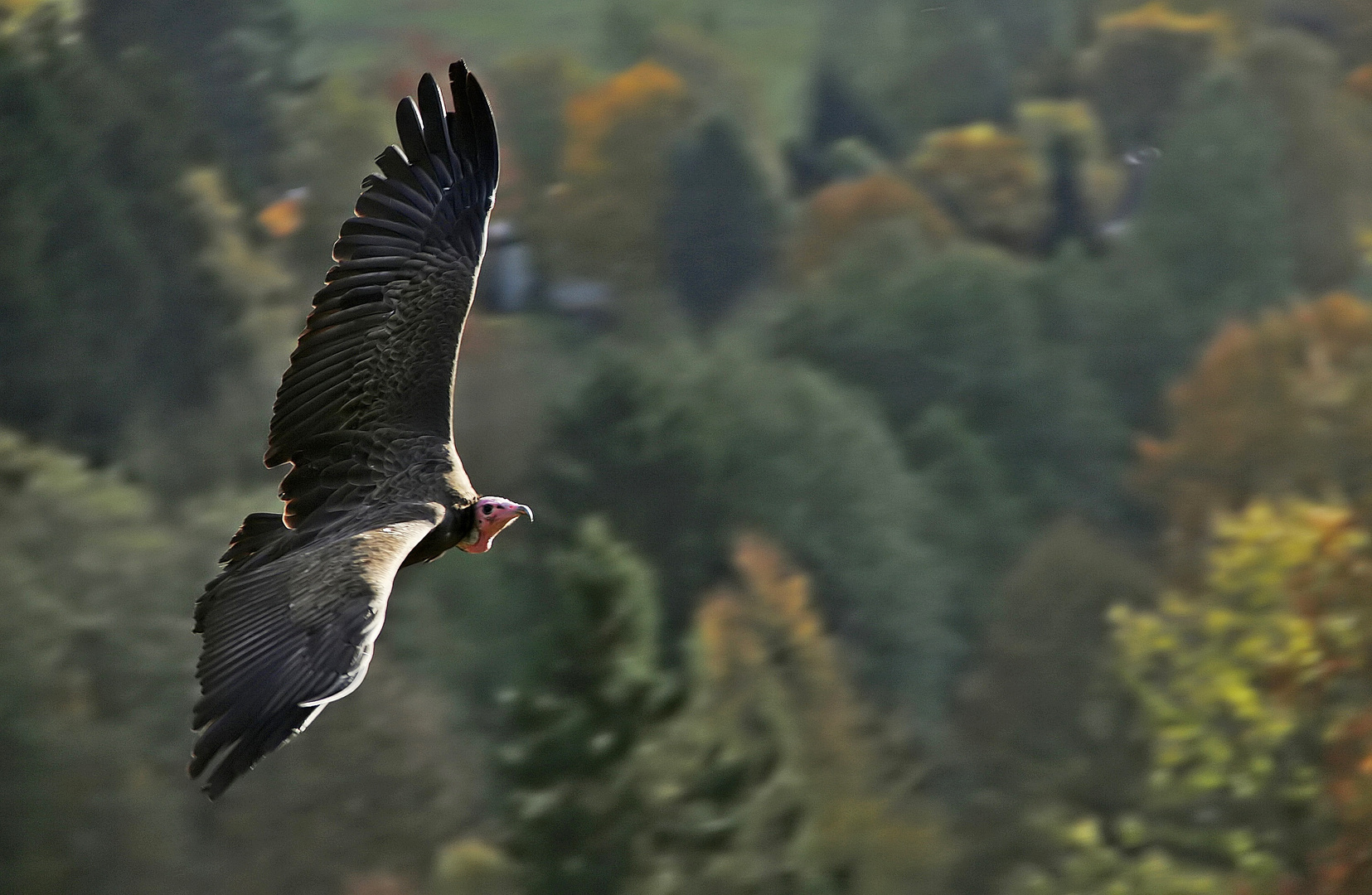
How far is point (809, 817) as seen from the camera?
45.2m

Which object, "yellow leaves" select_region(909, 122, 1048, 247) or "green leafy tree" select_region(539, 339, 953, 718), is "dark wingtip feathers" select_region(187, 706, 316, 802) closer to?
"green leafy tree" select_region(539, 339, 953, 718)

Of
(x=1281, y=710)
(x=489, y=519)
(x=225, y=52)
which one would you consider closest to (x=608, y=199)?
(x=225, y=52)

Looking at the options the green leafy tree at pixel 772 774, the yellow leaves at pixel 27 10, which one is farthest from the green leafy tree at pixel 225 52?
the green leafy tree at pixel 772 774

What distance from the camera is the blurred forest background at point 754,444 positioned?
38250 millimetres

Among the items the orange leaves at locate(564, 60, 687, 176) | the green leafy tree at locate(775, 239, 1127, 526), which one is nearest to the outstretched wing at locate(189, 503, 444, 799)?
the green leafy tree at locate(775, 239, 1127, 526)

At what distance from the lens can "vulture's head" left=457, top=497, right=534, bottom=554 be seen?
11.8 meters

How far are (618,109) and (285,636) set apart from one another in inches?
3320

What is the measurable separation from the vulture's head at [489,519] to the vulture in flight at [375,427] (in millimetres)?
11

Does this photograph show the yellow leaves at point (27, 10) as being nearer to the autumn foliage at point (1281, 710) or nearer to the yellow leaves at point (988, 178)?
the yellow leaves at point (988, 178)

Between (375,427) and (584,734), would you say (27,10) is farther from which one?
(375,427)

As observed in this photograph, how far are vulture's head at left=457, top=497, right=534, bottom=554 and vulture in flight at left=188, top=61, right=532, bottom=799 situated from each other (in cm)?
1

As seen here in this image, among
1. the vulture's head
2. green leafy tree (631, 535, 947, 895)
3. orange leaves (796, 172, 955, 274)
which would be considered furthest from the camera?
orange leaves (796, 172, 955, 274)

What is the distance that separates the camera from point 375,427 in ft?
41.5

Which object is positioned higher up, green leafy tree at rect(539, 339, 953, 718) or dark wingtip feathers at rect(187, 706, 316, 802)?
green leafy tree at rect(539, 339, 953, 718)
